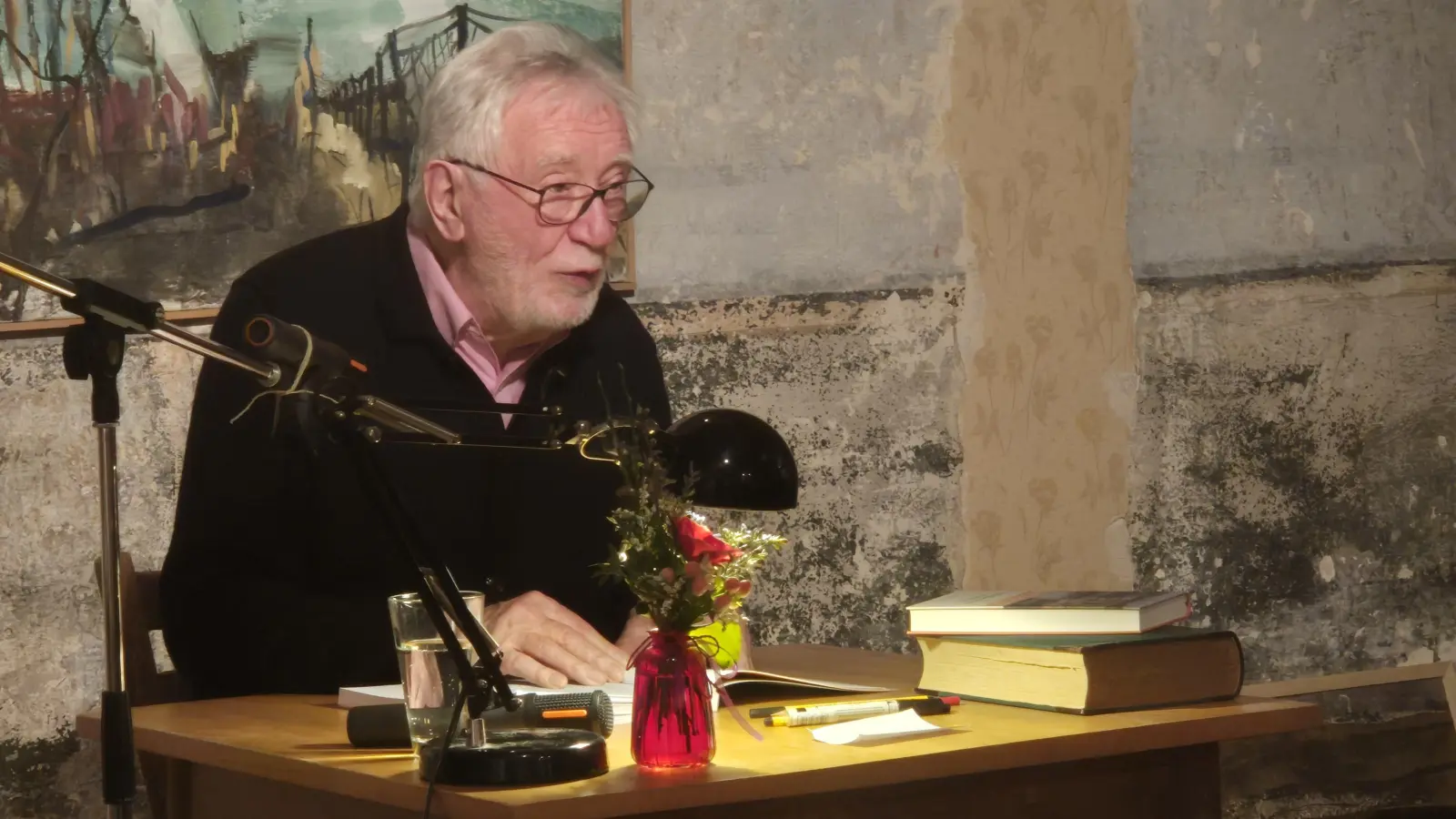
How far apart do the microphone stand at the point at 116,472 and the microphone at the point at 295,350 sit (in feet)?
0.04

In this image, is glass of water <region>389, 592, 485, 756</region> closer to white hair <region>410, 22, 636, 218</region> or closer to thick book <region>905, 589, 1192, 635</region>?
thick book <region>905, 589, 1192, 635</region>

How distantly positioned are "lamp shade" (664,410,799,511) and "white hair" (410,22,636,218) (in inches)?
47.8

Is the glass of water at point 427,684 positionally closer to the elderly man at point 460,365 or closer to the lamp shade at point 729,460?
the lamp shade at point 729,460

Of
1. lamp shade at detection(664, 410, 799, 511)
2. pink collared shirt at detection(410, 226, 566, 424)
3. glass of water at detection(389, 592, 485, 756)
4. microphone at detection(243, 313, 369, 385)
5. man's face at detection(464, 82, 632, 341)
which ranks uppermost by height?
man's face at detection(464, 82, 632, 341)

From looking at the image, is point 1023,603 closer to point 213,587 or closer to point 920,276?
point 213,587

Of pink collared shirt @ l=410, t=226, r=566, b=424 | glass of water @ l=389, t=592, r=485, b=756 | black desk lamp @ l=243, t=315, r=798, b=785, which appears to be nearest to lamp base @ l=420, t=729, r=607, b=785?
black desk lamp @ l=243, t=315, r=798, b=785

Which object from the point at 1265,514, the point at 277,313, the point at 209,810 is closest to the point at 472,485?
the point at 277,313

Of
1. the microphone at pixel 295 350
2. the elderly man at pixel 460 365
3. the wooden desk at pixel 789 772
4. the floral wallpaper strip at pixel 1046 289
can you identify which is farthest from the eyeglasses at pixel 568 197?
the microphone at pixel 295 350

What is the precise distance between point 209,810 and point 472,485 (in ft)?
3.11

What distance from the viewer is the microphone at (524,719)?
1565 millimetres

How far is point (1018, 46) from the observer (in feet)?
11.0

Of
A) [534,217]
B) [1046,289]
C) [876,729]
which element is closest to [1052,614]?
[876,729]

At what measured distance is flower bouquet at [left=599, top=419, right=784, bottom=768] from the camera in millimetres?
1461

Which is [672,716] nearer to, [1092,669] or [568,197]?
[1092,669]
